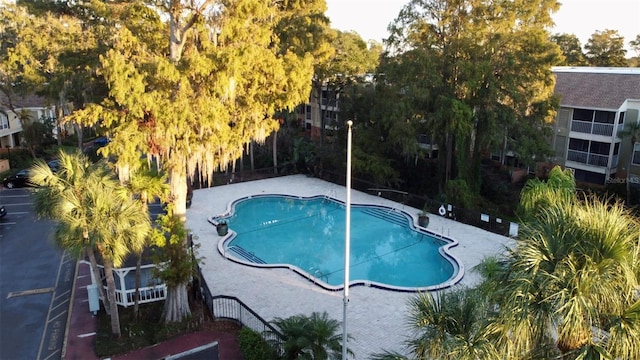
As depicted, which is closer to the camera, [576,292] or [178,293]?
[576,292]

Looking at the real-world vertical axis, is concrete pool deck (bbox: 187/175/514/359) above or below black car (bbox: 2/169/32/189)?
below

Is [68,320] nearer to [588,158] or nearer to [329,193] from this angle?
[329,193]

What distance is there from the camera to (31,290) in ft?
54.0

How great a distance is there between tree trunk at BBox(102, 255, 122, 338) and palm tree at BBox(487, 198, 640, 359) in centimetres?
1024

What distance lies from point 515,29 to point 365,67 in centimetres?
943

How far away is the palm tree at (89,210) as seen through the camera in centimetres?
1134

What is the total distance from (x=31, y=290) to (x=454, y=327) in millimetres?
15410

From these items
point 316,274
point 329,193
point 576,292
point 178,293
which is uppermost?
point 576,292

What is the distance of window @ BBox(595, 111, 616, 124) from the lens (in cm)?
2839

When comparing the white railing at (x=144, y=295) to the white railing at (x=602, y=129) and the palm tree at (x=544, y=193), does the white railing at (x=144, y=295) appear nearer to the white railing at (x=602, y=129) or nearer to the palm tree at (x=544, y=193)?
the palm tree at (x=544, y=193)

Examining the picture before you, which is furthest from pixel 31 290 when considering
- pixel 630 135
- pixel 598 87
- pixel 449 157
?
pixel 598 87

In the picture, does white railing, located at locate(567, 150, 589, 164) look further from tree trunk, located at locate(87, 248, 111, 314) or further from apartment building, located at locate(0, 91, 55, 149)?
apartment building, located at locate(0, 91, 55, 149)

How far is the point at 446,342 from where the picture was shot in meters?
6.57

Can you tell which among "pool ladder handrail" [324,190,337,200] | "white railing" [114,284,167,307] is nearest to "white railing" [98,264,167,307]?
"white railing" [114,284,167,307]
